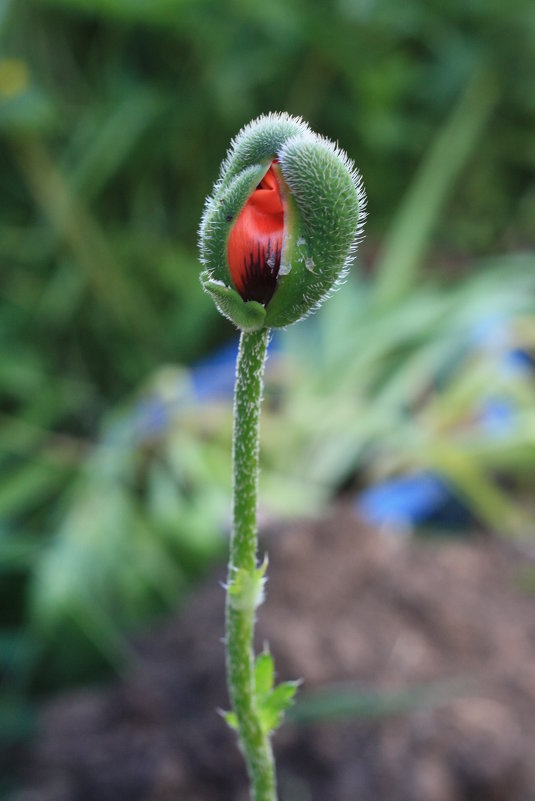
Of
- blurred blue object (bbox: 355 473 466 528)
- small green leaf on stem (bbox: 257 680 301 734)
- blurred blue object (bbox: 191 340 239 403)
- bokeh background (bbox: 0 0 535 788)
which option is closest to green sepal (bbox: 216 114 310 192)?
small green leaf on stem (bbox: 257 680 301 734)

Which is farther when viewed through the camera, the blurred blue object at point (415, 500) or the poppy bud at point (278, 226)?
the blurred blue object at point (415, 500)

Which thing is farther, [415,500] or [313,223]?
[415,500]

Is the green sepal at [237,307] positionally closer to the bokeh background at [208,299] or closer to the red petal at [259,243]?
the red petal at [259,243]

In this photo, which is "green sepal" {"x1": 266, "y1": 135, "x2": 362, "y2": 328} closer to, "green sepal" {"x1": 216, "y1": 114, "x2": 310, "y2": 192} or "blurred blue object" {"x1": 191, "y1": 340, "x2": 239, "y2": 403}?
"green sepal" {"x1": 216, "y1": 114, "x2": 310, "y2": 192}

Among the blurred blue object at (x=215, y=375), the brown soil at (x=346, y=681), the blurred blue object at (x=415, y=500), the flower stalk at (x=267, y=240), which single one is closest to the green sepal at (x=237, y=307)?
the flower stalk at (x=267, y=240)

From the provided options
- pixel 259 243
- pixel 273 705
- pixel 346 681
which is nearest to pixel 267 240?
pixel 259 243

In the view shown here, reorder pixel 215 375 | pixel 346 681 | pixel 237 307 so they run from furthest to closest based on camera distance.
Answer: pixel 215 375
pixel 346 681
pixel 237 307

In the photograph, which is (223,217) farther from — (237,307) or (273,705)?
(273,705)
